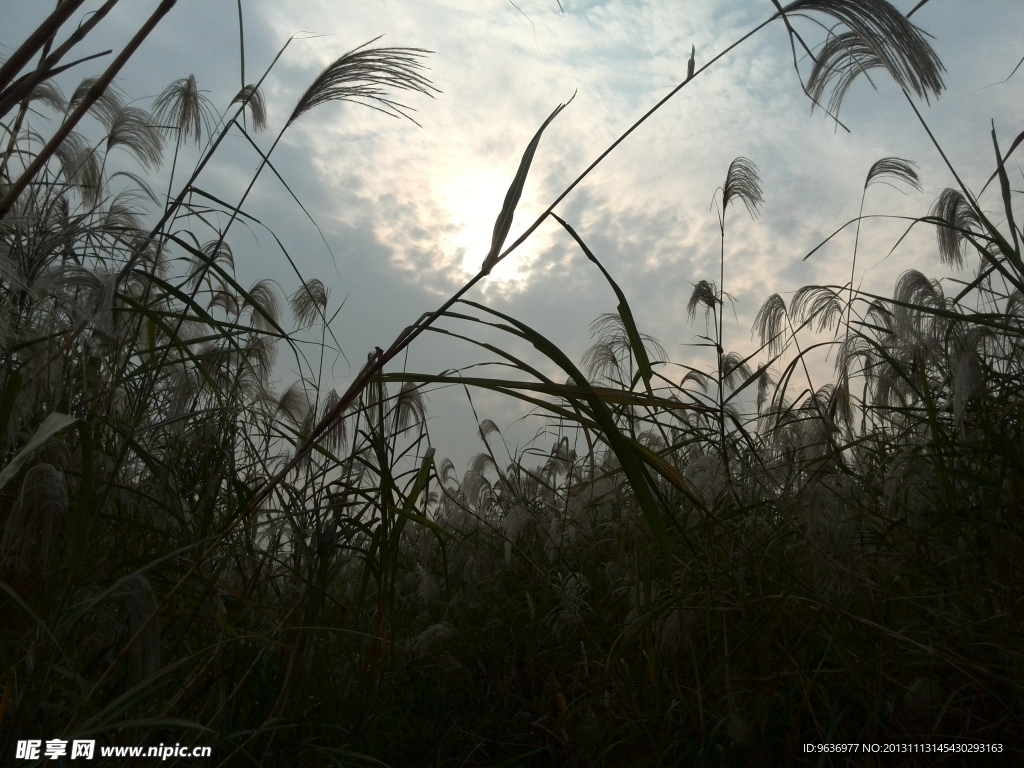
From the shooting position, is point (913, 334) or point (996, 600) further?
point (913, 334)

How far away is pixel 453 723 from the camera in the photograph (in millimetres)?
2289

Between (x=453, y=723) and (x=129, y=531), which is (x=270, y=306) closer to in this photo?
(x=129, y=531)

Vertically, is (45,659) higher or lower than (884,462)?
lower

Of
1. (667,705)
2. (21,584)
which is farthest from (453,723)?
(21,584)

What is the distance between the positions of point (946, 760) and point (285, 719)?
1.61 meters

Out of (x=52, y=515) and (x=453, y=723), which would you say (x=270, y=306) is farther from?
(x=52, y=515)

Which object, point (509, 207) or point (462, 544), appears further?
point (462, 544)

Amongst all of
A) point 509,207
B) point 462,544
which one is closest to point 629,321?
point 509,207

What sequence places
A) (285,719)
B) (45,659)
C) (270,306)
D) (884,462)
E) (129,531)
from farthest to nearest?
1. (270,306)
2. (884,462)
3. (129,531)
4. (285,719)
5. (45,659)

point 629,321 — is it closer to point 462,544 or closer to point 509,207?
point 509,207

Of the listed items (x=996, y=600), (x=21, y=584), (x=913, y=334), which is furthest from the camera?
(x=913, y=334)

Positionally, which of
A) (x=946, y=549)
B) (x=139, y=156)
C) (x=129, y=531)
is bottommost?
(x=946, y=549)

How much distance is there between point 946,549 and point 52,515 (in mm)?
2330

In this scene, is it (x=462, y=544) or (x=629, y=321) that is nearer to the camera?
(x=629, y=321)
